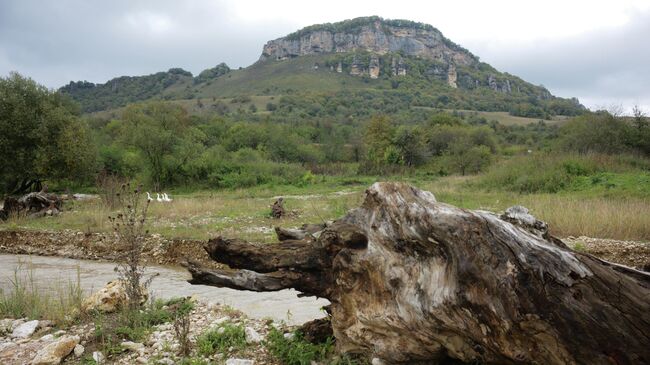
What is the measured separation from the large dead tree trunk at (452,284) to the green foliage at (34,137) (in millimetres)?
22937

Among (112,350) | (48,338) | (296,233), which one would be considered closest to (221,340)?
(112,350)

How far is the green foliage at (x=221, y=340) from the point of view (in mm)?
4995

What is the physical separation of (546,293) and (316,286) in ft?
7.63

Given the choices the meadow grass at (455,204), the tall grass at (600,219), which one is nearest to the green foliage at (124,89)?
the meadow grass at (455,204)

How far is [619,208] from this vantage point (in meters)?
14.6

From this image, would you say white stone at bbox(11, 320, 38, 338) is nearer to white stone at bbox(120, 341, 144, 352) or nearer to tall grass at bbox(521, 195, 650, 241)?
white stone at bbox(120, 341, 144, 352)

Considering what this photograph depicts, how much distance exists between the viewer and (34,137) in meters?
22.9

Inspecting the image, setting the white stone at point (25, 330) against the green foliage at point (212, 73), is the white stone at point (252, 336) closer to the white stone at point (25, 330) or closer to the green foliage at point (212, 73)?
the white stone at point (25, 330)

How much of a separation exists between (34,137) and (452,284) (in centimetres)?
2535

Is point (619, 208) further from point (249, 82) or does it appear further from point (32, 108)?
point (249, 82)

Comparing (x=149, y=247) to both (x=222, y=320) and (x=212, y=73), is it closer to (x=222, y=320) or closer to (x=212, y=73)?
(x=222, y=320)

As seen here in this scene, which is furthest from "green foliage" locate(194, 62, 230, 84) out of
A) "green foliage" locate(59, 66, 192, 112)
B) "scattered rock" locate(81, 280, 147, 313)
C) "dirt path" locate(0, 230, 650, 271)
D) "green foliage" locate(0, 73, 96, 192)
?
"scattered rock" locate(81, 280, 147, 313)

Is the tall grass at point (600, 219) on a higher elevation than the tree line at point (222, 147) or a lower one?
lower

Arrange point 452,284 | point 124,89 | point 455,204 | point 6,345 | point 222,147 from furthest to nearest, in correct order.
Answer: point 124,89 < point 222,147 < point 455,204 < point 6,345 < point 452,284
